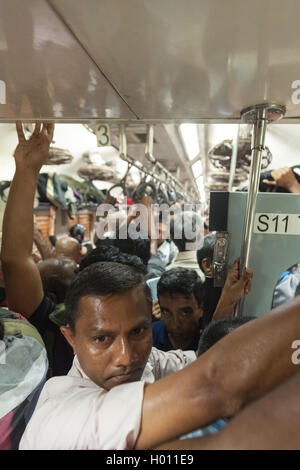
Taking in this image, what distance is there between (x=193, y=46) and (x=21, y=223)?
2.54ft

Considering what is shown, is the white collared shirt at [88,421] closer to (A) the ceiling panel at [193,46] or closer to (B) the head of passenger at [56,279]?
(A) the ceiling panel at [193,46]

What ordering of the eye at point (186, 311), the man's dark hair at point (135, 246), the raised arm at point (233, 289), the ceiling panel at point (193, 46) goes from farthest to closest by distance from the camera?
the man's dark hair at point (135, 246)
the eye at point (186, 311)
the raised arm at point (233, 289)
the ceiling panel at point (193, 46)

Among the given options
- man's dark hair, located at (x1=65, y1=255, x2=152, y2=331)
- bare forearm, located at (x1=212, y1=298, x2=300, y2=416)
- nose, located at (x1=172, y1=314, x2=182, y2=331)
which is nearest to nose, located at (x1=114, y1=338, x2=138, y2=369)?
man's dark hair, located at (x1=65, y1=255, x2=152, y2=331)

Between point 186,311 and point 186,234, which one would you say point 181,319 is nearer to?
point 186,311

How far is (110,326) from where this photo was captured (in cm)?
64

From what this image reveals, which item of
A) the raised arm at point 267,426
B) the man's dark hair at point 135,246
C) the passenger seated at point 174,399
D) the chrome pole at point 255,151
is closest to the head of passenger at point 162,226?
the man's dark hair at point 135,246

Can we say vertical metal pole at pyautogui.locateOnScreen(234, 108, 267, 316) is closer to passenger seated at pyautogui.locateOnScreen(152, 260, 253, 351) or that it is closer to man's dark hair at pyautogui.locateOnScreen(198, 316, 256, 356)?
man's dark hair at pyautogui.locateOnScreen(198, 316, 256, 356)

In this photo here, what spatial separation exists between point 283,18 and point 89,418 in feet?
2.20

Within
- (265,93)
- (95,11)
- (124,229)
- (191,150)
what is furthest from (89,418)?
(191,150)

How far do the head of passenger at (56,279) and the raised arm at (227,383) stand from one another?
1.14m

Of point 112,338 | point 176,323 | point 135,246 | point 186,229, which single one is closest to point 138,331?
point 112,338

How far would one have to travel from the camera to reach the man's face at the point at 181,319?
1351 mm

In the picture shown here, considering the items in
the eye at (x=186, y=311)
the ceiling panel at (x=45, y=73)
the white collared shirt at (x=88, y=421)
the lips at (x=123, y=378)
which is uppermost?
the ceiling panel at (x=45, y=73)
